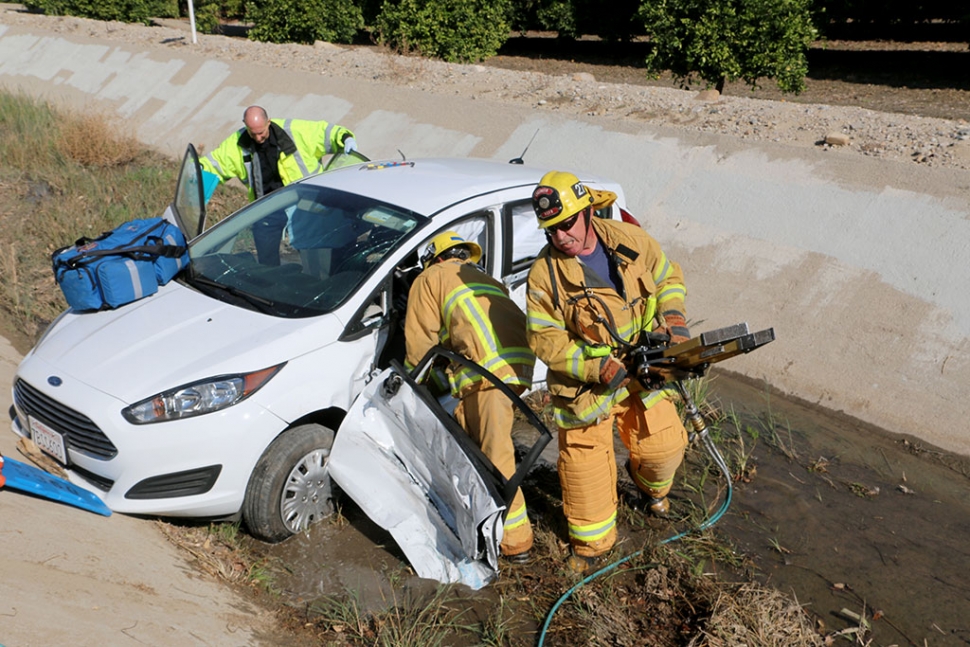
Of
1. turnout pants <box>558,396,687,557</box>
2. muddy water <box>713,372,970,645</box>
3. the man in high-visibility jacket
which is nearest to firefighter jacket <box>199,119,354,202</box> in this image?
the man in high-visibility jacket

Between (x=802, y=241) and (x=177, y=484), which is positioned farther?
(x=802, y=241)

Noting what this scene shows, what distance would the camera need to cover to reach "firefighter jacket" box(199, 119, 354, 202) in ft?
21.2

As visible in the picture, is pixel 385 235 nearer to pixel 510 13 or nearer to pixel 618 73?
pixel 618 73

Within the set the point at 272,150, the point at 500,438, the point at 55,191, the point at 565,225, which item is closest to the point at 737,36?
the point at 272,150

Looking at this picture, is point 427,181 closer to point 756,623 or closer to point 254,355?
point 254,355

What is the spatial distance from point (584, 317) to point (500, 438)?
0.71 m

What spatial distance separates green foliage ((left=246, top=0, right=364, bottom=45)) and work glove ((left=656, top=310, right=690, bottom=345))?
2038 cm

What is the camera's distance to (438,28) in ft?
64.2

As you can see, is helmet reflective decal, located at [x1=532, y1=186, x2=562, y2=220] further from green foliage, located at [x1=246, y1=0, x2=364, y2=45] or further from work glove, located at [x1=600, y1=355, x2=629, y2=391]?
green foliage, located at [x1=246, y1=0, x2=364, y2=45]

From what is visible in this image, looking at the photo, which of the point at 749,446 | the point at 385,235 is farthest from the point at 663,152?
the point at 385,235

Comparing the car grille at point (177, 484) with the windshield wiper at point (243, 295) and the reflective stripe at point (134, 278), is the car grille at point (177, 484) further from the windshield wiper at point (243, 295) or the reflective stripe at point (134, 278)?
the reflective stripe at point (134, 278)

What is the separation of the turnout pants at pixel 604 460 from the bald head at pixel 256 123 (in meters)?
3.69

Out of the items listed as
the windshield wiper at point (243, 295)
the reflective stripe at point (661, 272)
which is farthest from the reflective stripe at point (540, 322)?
the windshield wiper at point (243, 295)

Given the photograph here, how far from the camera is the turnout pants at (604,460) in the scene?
394cm
